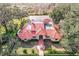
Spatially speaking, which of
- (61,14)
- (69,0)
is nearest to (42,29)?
(61,14)

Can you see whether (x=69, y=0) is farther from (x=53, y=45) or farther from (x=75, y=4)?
(x=53, y=45)

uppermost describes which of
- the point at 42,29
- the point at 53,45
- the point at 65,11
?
the point at 65,11

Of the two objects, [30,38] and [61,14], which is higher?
[61,14]

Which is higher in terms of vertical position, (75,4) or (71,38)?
(75,4)

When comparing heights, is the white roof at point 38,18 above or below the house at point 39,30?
above

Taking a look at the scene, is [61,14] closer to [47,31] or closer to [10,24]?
[47,31]

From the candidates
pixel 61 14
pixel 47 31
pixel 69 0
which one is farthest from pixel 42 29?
pixel 69 0

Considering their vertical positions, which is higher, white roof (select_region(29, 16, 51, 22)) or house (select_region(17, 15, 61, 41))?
white roof (select_region(29, 16, 51, 22))

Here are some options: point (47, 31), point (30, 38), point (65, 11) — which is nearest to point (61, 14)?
point (65, 11)
